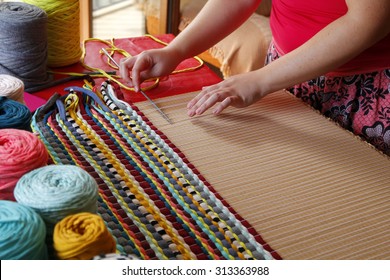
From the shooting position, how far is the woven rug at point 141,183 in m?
0.82

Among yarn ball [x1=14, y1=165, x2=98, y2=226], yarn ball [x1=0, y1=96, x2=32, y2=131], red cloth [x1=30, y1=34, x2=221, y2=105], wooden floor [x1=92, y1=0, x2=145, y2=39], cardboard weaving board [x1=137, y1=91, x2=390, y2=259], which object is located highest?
yarn ball [x1=14, y1=165, x2=98, y2=226]

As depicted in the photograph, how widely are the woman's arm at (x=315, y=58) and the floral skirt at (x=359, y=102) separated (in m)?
0.13

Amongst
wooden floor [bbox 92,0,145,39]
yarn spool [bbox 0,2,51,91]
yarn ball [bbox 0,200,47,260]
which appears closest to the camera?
yarn ball [bbox 0,200,47,260]

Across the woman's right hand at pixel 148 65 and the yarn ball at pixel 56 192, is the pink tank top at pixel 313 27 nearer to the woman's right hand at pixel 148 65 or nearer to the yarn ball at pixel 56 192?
the woman's right hand at pixel 148 65

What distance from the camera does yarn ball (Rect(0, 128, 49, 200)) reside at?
2.49 feet

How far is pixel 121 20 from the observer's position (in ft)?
10.4

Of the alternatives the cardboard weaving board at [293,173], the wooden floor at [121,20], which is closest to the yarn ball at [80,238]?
the cardboard weaving board at [293,173]

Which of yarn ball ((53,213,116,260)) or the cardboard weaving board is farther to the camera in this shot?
the cardboard weaving board

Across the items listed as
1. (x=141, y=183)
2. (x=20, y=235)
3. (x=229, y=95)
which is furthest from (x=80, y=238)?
(x=229, y=95)

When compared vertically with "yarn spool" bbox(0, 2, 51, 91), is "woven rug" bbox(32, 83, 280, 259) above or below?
below

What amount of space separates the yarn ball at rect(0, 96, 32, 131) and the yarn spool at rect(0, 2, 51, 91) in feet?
0.85

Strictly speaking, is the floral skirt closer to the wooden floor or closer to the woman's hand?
the woman's hand

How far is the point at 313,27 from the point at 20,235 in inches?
33.2

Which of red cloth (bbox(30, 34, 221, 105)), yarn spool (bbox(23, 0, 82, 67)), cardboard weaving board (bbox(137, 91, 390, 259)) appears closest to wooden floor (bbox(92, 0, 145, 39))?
red cloth (bbox(30, 34, 221, 105))
